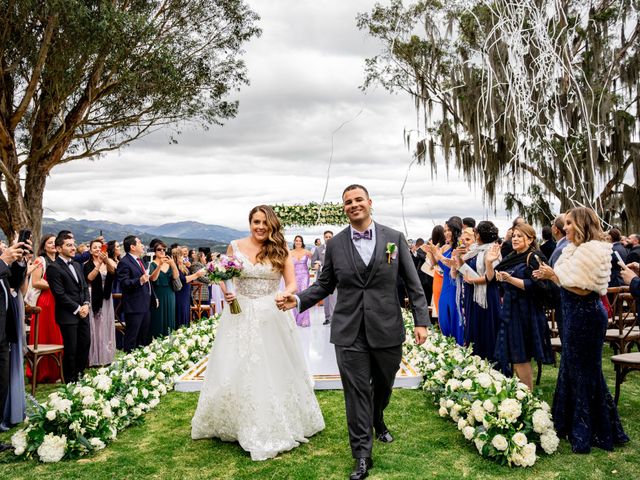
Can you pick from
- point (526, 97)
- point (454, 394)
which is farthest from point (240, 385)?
point (526, 97)

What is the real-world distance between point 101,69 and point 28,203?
4.43 m

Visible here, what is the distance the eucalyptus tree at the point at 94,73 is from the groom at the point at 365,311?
11934 millimetres

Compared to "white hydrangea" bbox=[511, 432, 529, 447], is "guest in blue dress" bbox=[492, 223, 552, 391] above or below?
above

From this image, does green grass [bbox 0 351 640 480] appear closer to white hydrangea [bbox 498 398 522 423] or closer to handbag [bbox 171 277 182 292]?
white hydrangea [bbox 498 398 522 423]

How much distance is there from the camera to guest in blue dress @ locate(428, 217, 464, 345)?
8117mm

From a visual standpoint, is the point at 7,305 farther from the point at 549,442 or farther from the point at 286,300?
the point at 549,442

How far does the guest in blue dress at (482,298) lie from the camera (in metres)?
6.13

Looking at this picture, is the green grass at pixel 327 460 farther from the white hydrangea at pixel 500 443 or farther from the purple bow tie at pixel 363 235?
the purple bow tie at pixel 363 235

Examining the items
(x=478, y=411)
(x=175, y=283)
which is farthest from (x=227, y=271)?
(x=175, y=283)

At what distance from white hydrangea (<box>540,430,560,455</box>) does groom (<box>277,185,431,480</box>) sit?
127 centimetres

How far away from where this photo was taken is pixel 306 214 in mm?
19984

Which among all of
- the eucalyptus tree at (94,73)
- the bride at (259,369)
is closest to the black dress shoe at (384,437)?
the bride at (259,369)

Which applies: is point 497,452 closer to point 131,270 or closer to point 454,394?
point 454,394

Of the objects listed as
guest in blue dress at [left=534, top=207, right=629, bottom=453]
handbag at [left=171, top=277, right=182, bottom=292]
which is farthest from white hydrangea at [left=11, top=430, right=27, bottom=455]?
handbag at [left=171, top=277, right=182, bottom=292]
